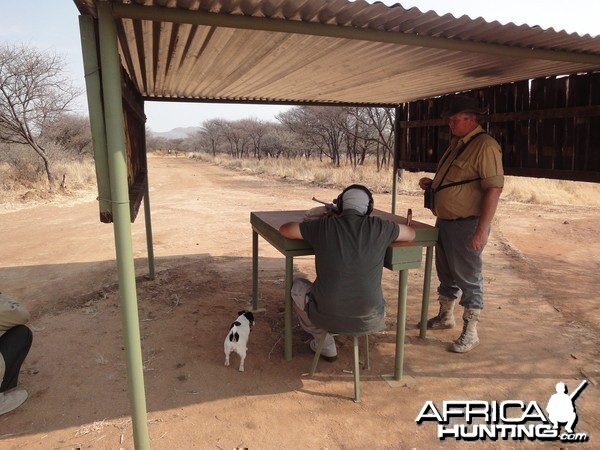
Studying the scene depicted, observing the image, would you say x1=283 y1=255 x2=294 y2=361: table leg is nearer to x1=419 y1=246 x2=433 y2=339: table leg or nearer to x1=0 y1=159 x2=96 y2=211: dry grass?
x1=419 y1=246 x2=433 y2=339: table leg

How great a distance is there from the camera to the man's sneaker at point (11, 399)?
9.30ft

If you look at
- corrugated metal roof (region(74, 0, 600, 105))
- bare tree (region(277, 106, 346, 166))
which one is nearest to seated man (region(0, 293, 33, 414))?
corrugated metal roof (region(74, 0, 600, 105))

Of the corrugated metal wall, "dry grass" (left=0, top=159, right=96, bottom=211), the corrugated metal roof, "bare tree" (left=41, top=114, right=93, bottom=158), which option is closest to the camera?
the corrugated metal roof

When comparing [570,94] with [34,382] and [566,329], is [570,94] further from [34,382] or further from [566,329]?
[34,382]

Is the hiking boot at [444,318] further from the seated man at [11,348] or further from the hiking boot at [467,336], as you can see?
the seated man at [11,348]

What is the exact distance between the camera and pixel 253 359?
3537 millimetres

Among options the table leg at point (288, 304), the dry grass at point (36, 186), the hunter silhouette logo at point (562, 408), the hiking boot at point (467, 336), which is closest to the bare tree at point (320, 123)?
the dry grass at point (36, 186)

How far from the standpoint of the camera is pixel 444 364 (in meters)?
3.48

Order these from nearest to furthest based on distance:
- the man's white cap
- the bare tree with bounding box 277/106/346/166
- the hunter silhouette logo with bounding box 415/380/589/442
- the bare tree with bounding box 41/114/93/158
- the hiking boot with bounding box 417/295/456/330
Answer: the hunter silhouette logo with bounding box 415/380/589/442
the man's white cap
the hiking boot with bounding box 417/295/456/330
the bare tree with bounding box 41/114/93/158
the bare tree with bounding box 277/106/346/166

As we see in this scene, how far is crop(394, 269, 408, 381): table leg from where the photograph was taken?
3131 mm

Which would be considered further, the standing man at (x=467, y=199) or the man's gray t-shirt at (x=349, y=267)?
the standing man at (x=467, y=199)

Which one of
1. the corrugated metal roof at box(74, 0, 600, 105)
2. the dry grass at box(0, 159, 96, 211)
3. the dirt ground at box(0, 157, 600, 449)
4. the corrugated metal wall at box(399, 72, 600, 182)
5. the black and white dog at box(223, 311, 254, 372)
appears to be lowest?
the dirt ground at box(0, 157, 600, 449)

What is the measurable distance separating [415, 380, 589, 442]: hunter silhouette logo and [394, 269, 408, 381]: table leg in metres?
0.34

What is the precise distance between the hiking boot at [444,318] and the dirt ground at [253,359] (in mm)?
91
